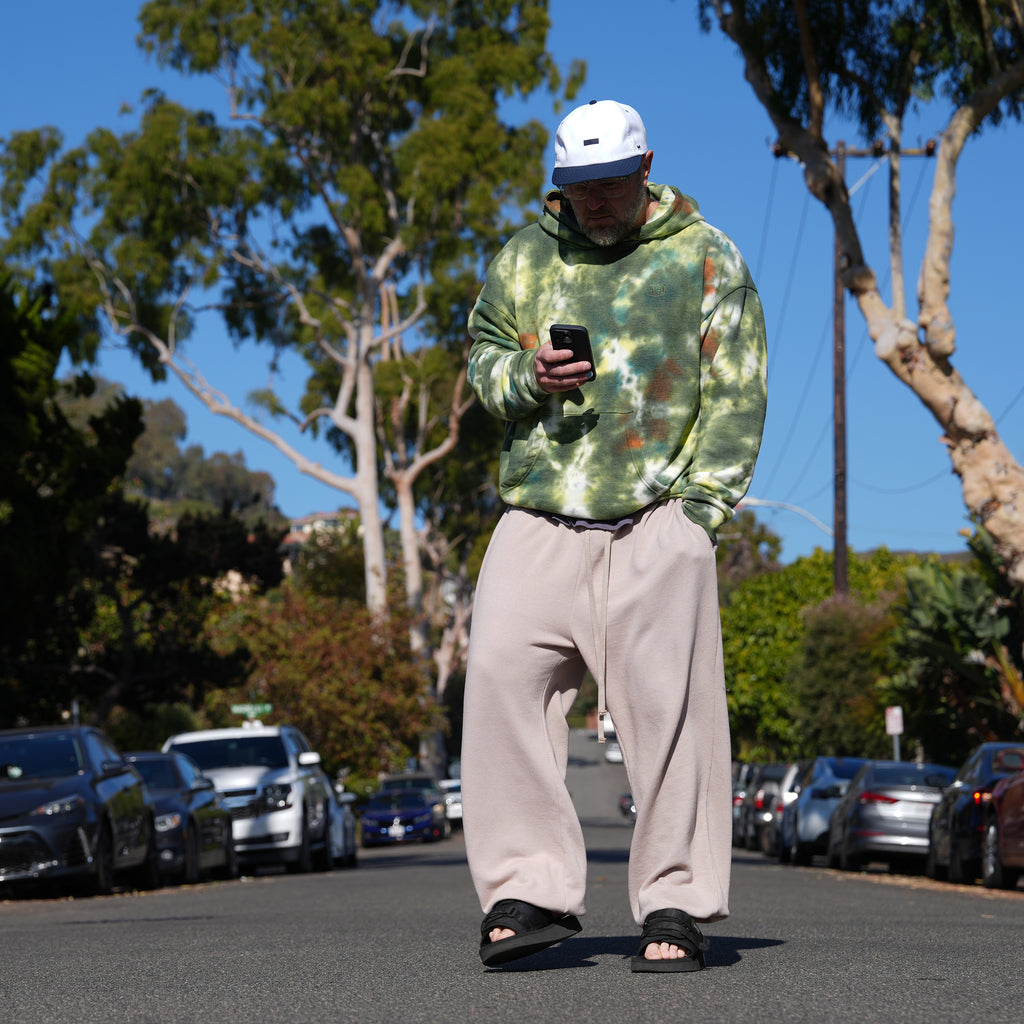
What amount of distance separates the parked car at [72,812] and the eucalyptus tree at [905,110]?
8.73m

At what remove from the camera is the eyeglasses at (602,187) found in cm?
473

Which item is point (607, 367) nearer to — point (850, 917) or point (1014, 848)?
point (850, 917)

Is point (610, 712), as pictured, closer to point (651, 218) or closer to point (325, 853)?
point (651, 218)

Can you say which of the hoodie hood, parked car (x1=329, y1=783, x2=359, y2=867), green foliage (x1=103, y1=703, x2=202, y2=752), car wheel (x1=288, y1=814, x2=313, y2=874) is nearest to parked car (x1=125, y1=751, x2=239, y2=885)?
car wheel (x1=288, y1=814, x2=313, y2=874)

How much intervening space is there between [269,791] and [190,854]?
3420 millimetres

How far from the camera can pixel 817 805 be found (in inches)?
993

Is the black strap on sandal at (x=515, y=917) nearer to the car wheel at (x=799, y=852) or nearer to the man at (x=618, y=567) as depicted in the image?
the man at (x=618, y=567)

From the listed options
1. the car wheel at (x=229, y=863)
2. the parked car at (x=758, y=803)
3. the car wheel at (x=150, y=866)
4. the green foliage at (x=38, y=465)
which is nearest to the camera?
the car wheel at (x=150, y=866)

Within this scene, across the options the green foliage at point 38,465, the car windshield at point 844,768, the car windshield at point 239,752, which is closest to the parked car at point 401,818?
the green foliage at point 38,465

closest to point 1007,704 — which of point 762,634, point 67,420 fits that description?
point 67,420

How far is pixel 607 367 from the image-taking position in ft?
15.6

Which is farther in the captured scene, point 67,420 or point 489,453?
point 489,453

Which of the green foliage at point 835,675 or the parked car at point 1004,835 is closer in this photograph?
the parked car at point 1004,835

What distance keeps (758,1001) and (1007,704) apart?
2069cm
